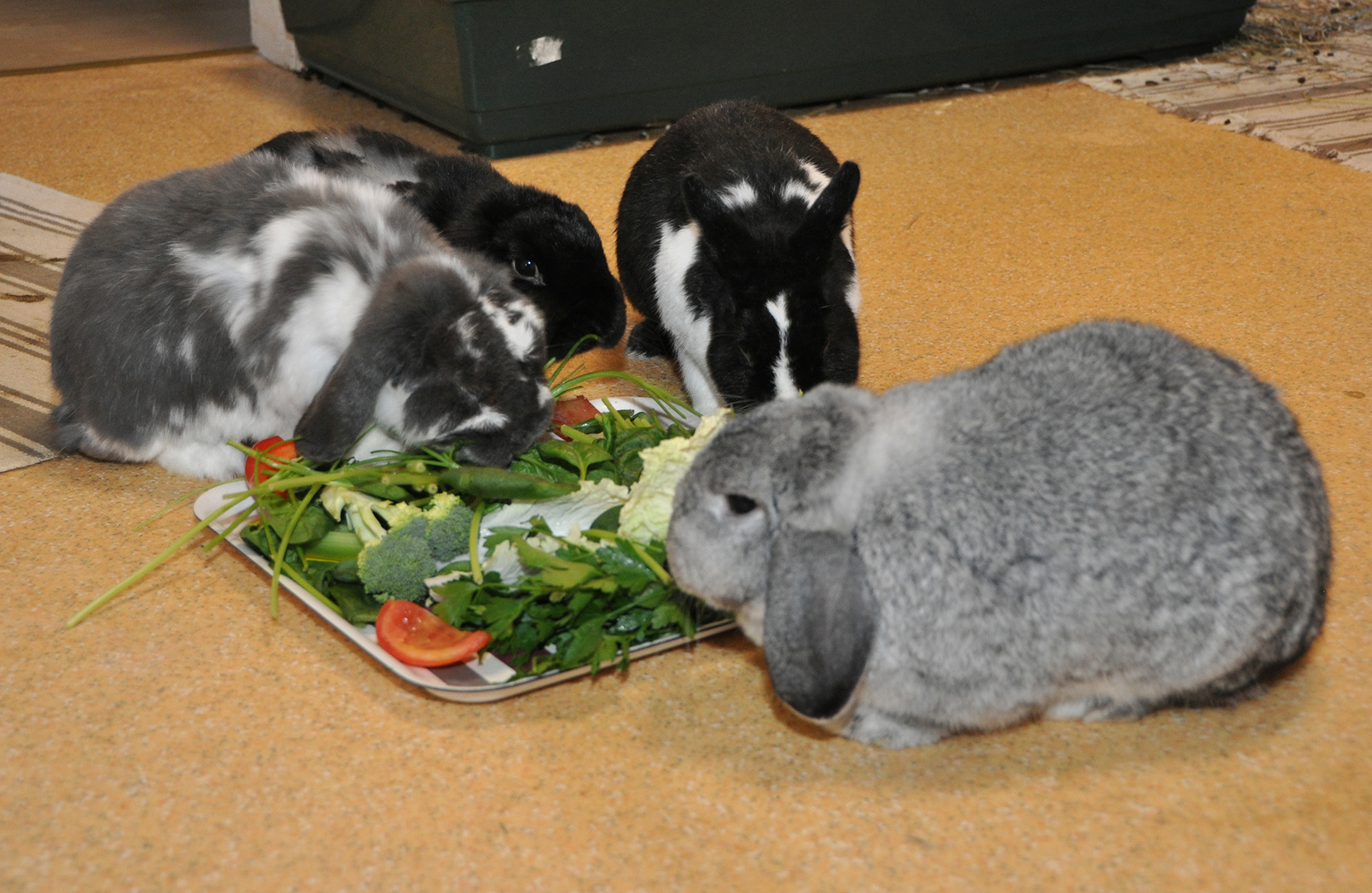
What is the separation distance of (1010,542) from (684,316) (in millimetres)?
1200

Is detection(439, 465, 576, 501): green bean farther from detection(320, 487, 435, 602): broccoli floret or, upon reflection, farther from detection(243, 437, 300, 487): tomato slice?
detection(243, 437, 300, 487): tomato slice

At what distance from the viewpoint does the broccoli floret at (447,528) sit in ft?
6.37

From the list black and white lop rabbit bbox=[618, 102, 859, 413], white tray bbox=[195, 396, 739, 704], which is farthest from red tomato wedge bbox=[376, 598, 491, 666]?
black and white lop rabbit bbox=[618, 102, 859, 413]

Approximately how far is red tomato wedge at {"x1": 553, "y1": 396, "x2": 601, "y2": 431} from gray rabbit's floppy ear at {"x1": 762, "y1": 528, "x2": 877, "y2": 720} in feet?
3.08

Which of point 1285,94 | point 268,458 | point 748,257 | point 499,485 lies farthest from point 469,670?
point 1285,94

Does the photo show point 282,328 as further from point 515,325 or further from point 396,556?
point 396,556

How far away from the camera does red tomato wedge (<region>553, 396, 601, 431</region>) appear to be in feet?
7.73

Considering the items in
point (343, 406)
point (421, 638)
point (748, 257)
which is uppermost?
point (748, 257)

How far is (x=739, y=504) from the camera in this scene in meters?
1.57

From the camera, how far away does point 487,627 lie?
180cm

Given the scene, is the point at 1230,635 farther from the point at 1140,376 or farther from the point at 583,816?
the point at 583,816

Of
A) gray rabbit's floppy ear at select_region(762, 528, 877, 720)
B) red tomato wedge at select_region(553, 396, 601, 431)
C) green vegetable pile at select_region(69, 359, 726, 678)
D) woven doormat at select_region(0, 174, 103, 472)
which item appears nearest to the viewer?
gray rabbit's floppy ear at select_region(762, 528, 877, 720)

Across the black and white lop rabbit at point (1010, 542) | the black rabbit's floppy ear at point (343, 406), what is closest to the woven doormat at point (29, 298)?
the black rabbit's floppy ear at point (343, 406)

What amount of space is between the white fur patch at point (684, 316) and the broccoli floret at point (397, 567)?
2.75 feet
